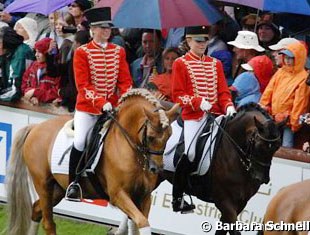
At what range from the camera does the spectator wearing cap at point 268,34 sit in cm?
1405

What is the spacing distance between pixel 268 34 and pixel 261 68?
1.06 metres

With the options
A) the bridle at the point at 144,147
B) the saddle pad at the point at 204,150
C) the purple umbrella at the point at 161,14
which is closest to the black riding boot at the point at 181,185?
the saddle pad at the point at 204,150

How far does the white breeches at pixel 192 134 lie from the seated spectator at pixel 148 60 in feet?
6.93

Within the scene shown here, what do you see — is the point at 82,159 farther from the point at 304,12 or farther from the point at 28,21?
the point at 28,21

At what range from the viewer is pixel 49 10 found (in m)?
14.7

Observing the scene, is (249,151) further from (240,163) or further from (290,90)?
(290,90)

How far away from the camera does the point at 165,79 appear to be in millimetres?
13828

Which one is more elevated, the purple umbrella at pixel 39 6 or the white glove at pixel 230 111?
the purple umbrella at pixel 39 6

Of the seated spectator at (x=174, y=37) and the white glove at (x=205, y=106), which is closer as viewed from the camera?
the white glove at (x=205, y=106)

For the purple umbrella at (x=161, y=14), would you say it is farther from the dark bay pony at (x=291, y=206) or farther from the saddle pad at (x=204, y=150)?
the dark bay pony at (x=291, y=206)

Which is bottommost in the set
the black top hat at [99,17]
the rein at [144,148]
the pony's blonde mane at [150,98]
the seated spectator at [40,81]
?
the seated spectator at [40,81]

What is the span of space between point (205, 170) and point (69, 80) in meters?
3.07

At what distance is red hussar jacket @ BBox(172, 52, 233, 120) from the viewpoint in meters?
12.2

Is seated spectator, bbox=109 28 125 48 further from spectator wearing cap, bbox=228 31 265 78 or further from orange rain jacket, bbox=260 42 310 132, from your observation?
orange rain jacket, bbox=260 42 310 132
